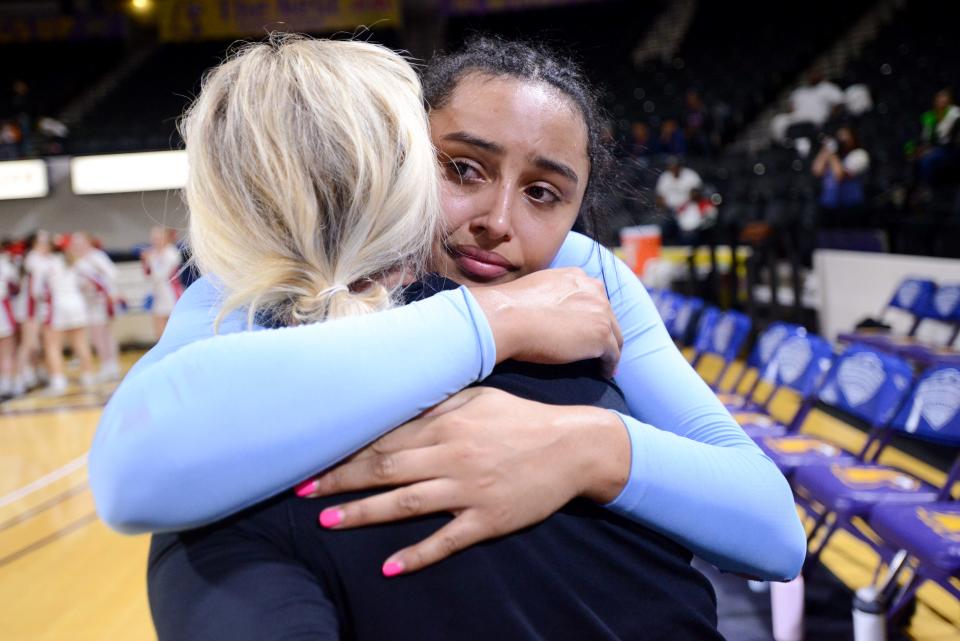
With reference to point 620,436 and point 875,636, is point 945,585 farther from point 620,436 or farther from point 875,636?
point 620,436

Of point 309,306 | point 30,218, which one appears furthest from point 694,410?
point 30,218

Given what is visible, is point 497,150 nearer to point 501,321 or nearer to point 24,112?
point 501,321

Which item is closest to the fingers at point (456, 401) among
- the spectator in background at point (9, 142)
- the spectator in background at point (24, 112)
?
the spectator in background at point (9, 142)

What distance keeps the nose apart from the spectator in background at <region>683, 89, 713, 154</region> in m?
10.6

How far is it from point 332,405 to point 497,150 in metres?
0.46

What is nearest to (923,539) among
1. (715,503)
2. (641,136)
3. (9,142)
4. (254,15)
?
(715,503)

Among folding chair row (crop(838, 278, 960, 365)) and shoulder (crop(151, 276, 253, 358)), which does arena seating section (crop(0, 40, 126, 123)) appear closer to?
folding chair row (crop(838, 278, 960, 365))

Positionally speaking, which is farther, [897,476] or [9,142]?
[9,142]

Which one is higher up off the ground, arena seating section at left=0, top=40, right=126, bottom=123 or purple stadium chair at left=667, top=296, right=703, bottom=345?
arena seating section at left=0, top=40, right=126, bottom=123

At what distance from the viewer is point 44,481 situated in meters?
5.14

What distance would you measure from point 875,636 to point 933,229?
14.1ft

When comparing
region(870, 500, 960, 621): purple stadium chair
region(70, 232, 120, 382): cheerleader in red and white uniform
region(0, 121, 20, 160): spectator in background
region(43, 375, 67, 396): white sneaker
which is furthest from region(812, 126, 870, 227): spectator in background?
region(0, 121, 20, 160): spectator in background

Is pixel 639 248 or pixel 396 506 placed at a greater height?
pixel 396 506

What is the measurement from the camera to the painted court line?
4.83m
